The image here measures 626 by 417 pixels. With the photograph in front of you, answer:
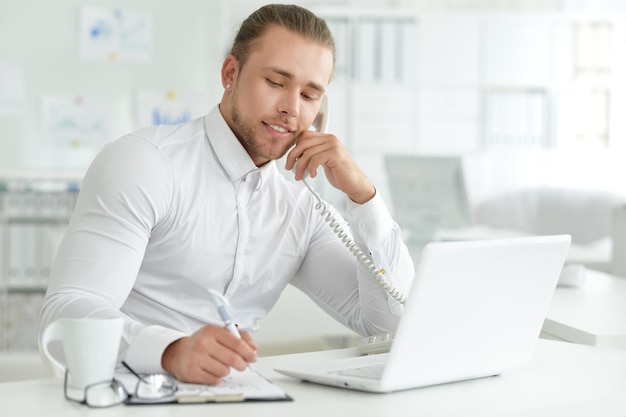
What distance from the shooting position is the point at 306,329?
2.18 meters

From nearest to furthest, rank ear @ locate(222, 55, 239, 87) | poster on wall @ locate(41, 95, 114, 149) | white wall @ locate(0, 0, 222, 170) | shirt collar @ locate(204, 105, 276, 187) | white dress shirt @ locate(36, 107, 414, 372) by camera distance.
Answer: white dress shirt @ locate(36, 107, 414, 372)
shirt collar @ locate(204, 105, 276, 187)
ear @ locate(222, 55, 239, 87)
white wall @ locate(0, 0, 222, 170)
poster on wall @ locate(41, 95, 114, 149)

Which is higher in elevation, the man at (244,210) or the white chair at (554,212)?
the man at (244,210)

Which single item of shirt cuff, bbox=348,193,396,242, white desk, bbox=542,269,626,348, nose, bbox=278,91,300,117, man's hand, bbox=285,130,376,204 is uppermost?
nose, bbox=278,91,300,117

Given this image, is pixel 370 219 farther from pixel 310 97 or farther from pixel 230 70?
pixel 230 70

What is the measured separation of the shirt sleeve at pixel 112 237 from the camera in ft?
4.39

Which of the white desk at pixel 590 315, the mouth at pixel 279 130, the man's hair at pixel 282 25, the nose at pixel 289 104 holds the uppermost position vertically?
the man's hair at pixel 282 25

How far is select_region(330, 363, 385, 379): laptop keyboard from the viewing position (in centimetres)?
119

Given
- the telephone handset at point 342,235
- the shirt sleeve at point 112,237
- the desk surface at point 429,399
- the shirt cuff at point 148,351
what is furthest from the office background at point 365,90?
the shirt cuff at point 148,351

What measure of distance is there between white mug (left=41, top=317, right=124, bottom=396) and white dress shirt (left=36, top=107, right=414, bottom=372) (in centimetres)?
27

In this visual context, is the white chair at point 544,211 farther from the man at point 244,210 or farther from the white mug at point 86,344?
the white mug at point 86,344

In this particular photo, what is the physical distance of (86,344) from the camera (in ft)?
3.52

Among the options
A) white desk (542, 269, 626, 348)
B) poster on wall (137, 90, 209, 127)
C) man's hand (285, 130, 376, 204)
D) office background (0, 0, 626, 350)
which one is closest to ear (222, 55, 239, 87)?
man's hand (285, 130, 376, 204)

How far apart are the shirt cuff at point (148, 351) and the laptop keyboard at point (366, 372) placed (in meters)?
0.24

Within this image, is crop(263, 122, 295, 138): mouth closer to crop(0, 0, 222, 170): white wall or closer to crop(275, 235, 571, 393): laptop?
crop(275, 235, 571, 393): laptop
